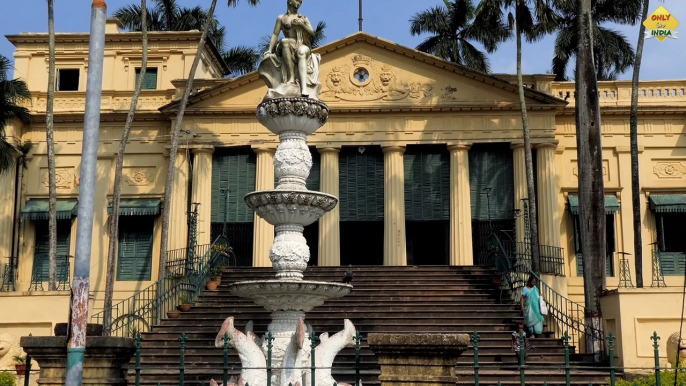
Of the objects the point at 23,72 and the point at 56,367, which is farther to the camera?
the point at 23,72

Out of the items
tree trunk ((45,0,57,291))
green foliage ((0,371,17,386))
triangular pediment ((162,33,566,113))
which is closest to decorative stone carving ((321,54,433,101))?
triangular pediment ((162,33,566,113))

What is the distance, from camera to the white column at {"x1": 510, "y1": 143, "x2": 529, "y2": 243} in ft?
84.3

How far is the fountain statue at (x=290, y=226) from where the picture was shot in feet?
34.5

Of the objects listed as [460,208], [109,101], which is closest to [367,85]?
[460,208]

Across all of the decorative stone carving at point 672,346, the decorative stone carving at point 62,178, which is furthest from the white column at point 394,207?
the decorative stone carving at point 62,178

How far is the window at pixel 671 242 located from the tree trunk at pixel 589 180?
746 cm

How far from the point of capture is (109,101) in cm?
2783

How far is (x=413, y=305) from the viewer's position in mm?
19828

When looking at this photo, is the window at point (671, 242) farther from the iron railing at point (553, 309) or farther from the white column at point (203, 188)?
the white column at point (203, 188)

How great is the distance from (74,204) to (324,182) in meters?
8.47

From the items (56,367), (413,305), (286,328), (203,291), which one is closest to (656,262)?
(413,305)

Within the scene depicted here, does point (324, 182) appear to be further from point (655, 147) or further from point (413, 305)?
point (655, 147)

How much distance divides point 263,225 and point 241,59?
17606 millimetres

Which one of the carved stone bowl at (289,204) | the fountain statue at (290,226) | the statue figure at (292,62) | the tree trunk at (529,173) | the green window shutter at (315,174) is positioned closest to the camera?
the fountain statue at (290,226)
